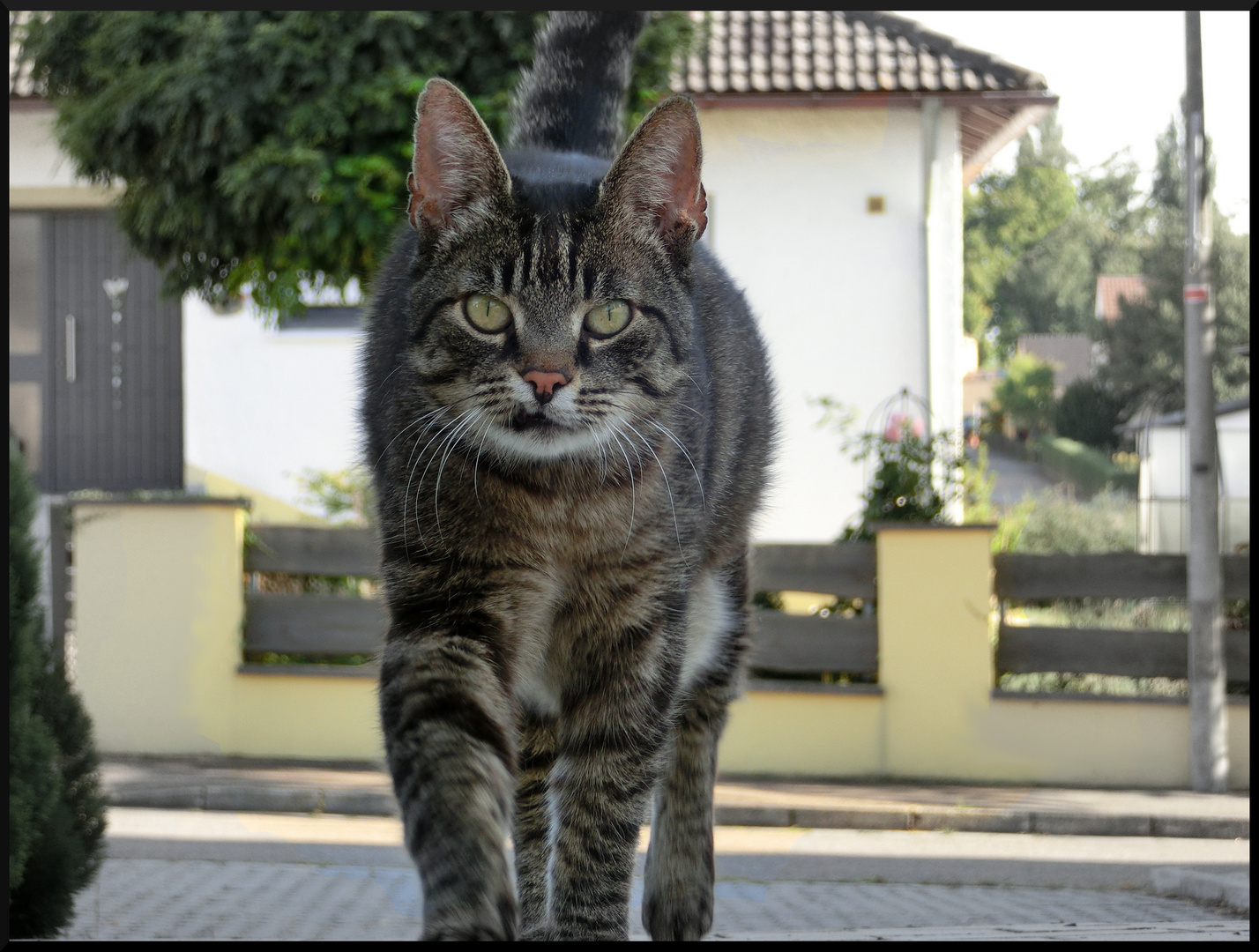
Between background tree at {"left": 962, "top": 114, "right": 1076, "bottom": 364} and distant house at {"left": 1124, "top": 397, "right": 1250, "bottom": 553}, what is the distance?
6.64 ft

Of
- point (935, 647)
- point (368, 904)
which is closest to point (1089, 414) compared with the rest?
point (935, 647)

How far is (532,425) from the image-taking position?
1.48 m

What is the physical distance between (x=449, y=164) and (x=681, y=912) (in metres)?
1.15

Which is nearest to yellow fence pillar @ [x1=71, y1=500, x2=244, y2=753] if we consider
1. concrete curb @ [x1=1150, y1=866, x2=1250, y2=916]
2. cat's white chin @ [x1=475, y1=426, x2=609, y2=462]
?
concrete curb @ [x1=1150, y1=866, x2=1250, y2=916]

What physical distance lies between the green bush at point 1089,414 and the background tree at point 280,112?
7.70 feet

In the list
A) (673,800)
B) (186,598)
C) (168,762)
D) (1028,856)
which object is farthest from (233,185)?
(1028,856)

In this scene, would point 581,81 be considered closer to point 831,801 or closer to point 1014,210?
point 1014,210

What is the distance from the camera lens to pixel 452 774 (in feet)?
4.87

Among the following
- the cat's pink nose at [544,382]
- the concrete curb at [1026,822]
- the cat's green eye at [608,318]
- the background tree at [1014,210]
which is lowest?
the concrete curb at [1026,822]

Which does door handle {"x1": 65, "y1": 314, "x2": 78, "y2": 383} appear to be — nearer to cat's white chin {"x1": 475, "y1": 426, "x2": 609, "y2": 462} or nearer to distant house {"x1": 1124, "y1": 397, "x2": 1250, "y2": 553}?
distant house {"x1": 1124, "y1": 397, "x2": 1250, "y2": 553}

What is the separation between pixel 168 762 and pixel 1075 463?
4528 millimetres

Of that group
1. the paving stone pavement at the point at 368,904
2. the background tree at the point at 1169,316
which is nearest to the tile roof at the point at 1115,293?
the background tree at the point at 1169,316

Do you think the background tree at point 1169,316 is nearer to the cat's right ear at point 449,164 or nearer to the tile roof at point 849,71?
the tile roof at point 849,71

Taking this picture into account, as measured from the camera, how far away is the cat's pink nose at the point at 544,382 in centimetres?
144
